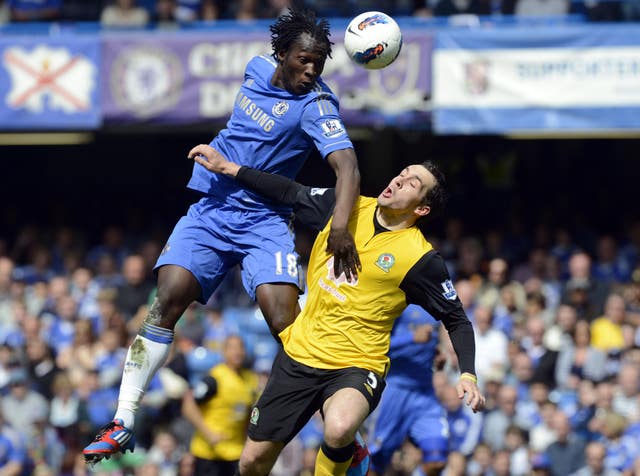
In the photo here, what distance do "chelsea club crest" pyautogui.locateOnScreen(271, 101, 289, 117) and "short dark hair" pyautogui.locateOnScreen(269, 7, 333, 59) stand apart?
1.05ft

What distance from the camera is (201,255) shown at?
7082mm

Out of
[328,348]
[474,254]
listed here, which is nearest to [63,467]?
[474,254]

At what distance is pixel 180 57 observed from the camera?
14328 mm

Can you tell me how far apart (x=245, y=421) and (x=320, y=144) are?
3.89 metres

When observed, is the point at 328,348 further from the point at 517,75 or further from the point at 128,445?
the point at 517,75

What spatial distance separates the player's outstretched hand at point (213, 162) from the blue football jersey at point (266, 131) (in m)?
0.18

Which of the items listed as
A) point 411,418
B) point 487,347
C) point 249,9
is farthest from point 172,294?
point 249,9

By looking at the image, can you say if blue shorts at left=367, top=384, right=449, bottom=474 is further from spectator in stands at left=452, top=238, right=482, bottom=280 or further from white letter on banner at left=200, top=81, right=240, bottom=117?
white letter on banner at left=200, top=81, right=240, bottom=117

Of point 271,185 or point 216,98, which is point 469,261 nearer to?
point 216,98

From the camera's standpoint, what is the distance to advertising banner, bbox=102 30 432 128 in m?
13.9

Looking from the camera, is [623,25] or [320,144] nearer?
[320,144]

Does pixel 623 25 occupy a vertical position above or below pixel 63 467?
above

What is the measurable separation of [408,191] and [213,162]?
1.17 metres

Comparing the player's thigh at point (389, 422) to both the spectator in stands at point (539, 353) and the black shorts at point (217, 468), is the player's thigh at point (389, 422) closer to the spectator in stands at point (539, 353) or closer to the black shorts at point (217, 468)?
the black shorts at point (217, 468)
